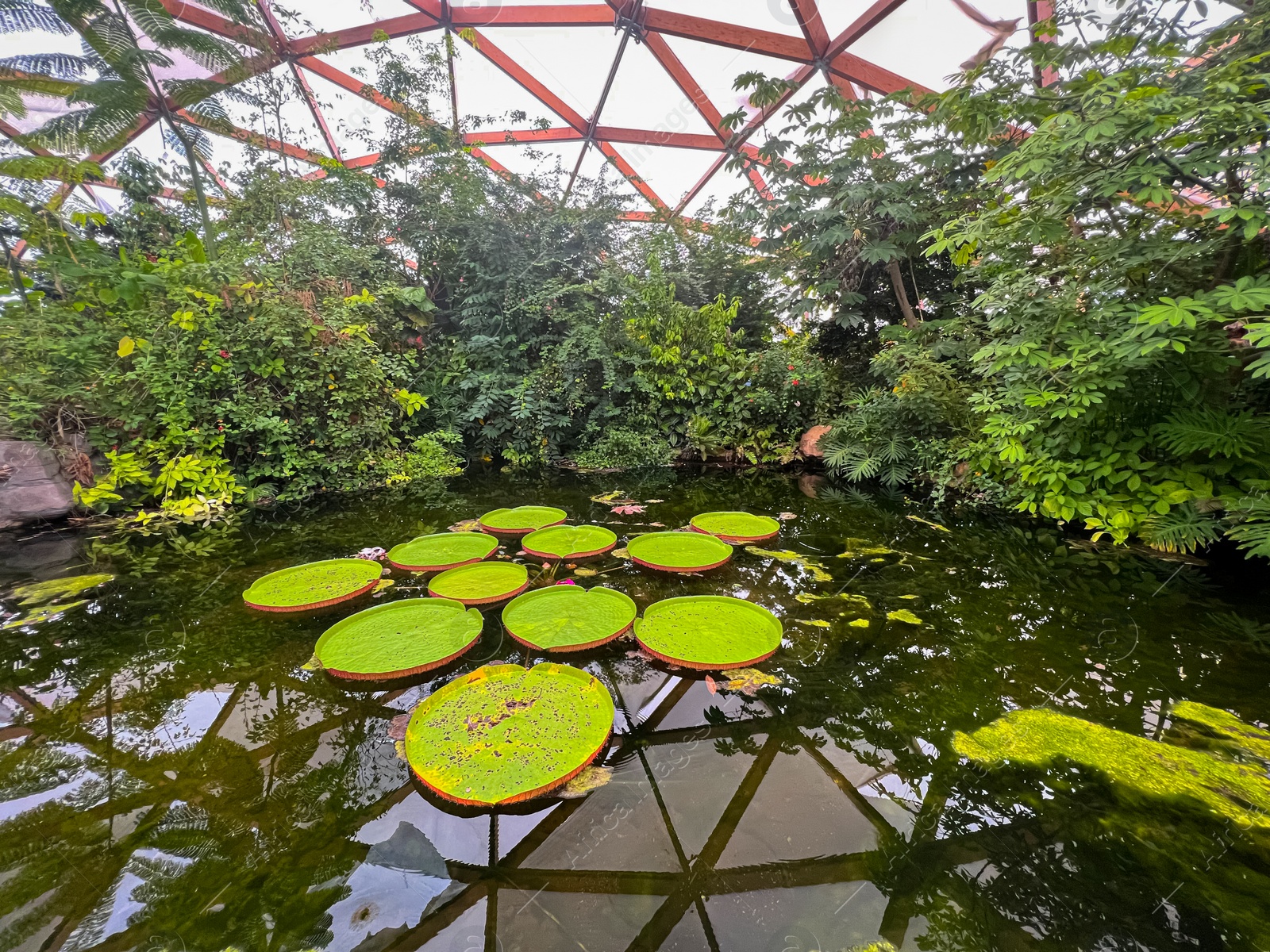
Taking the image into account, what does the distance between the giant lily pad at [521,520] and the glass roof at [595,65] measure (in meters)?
6.16

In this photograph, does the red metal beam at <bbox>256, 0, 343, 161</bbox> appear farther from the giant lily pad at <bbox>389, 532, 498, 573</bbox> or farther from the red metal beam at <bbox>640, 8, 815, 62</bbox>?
the giant lily pad at <bbox>389, 532, 498, 573</bbox>

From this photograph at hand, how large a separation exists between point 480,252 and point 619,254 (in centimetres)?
237

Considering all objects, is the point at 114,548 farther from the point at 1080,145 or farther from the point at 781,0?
the point at 781,0

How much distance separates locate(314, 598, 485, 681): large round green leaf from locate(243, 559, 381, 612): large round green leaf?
0.41 meters

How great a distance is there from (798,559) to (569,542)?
173cm

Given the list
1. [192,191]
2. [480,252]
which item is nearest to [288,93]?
[192,191]

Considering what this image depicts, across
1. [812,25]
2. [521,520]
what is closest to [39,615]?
[521,520]

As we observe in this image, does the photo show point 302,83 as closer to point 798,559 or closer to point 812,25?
point 812,25

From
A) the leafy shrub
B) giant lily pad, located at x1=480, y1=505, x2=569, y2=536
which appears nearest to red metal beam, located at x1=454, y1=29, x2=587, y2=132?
the leafy shrub

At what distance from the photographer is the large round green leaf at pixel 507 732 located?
1370mm

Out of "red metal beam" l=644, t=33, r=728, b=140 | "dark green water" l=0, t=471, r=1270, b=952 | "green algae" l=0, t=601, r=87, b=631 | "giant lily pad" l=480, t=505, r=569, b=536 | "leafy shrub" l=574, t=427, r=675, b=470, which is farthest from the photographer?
"red metal beam" l=644, t=33, r=728, b=140

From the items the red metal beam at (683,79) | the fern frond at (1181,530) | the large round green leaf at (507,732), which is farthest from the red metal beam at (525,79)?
the fern frond at (1181,530)

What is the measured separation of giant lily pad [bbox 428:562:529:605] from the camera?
2.51 m

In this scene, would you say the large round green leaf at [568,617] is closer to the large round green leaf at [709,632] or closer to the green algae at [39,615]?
the large round green leaf at [709,632]
